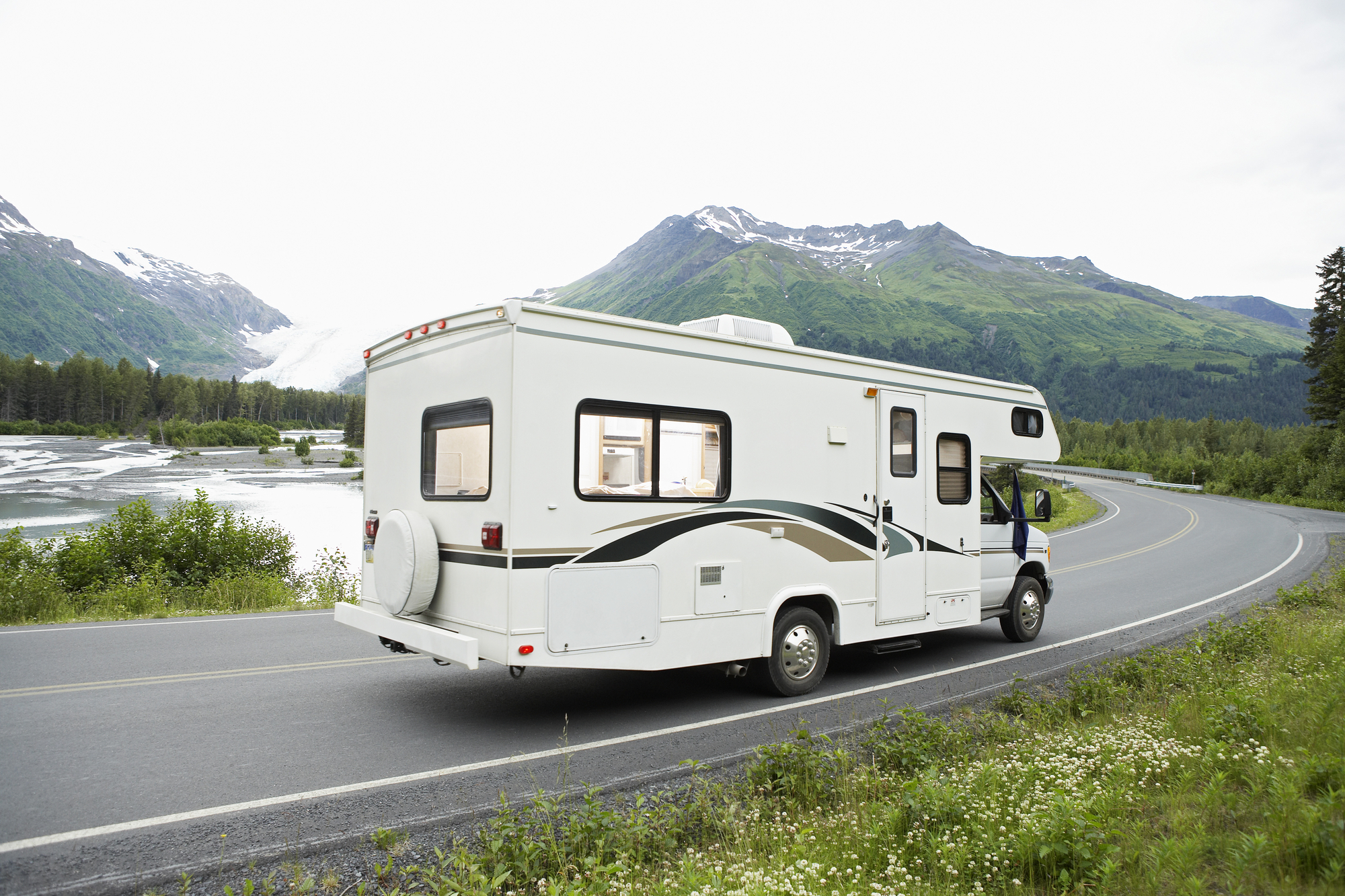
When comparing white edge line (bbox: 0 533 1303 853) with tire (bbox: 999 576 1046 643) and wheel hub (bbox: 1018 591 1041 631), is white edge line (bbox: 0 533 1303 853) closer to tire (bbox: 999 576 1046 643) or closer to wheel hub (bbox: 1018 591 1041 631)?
tire (bbox: 999 576 1046 643)

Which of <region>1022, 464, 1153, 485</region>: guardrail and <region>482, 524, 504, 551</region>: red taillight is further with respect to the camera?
<region>1022, 464, 1153, 485</region>: guardrail

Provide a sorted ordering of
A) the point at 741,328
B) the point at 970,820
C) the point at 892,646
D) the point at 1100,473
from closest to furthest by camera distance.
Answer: the point at 970,820
the point at 741,328
the point at 892,646
the point at 1100,473

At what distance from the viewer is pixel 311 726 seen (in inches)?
217

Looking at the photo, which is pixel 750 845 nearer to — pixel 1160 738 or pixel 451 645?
pixel 451 645

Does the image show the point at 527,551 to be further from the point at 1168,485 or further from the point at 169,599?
the point at 1168,485

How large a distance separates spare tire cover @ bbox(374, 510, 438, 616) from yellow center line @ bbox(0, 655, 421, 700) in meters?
1.84

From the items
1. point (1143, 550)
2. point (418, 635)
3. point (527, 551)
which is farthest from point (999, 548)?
point (1143, 550)

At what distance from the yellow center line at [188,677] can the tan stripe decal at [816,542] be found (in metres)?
3.93

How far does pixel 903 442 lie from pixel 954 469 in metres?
0.90

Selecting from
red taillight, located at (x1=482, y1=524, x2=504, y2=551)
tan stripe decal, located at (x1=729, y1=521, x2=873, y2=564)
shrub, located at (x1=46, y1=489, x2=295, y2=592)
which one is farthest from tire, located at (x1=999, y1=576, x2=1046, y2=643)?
shrub, located at (x1=46, y1=489, x2=295, y2=592)

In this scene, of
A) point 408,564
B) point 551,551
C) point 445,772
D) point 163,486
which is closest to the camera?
point 445,772

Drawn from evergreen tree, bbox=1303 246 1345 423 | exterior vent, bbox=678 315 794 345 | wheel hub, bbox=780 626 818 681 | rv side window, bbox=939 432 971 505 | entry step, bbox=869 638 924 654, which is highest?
evergreen tree, bbox=1303 246 1345 423

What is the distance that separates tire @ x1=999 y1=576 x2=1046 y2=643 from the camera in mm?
9211

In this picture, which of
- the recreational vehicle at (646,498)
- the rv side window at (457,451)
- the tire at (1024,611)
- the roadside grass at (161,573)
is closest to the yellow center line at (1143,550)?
the tire at (1024,611)
